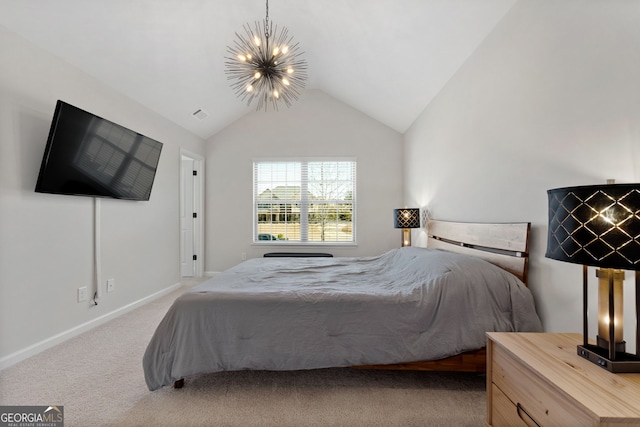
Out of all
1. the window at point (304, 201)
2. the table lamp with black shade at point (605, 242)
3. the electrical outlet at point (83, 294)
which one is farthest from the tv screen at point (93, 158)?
the table lamp with black shade at point (605, 242)

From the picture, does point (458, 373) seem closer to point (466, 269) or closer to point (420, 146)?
point (466, 269)

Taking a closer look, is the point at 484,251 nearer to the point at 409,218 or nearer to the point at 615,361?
the point at 615,361

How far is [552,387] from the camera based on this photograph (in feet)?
3.18

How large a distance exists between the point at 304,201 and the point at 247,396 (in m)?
3.51

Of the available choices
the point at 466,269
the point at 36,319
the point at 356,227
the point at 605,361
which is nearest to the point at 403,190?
the point at 356,227

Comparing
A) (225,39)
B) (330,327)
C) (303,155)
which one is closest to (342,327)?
(330,327)

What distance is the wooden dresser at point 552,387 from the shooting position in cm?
82

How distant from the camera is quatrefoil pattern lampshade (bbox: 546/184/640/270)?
2.94ft

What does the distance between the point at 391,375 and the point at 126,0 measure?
350 centimetres

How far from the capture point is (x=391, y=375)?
1.99m

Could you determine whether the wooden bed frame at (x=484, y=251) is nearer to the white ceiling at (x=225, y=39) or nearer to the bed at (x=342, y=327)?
the bed at (x=342, y=327)

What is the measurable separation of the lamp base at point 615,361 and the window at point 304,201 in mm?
3883

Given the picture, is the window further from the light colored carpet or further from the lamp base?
the lamp base

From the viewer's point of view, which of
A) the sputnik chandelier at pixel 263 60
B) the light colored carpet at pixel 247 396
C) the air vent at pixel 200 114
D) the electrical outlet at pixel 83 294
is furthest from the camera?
the air vent at pixel 200 114
